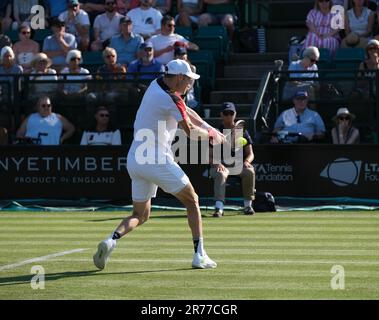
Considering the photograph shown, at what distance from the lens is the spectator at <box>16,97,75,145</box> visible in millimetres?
19484

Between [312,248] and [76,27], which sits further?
[76,27]

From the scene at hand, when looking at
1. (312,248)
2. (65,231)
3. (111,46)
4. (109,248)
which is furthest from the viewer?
(111,46)

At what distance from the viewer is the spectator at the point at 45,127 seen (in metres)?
19.5

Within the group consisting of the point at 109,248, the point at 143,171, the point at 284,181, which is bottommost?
the point at 284,181

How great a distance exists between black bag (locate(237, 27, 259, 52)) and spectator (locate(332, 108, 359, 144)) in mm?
4976

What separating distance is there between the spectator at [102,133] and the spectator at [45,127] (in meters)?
0.44

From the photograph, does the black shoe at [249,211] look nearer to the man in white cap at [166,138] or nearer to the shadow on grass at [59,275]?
the man in white cap at [166,138]

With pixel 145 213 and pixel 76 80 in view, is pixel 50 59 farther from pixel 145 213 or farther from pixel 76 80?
pixel 145 213

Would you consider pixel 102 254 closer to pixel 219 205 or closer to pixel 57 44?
pixel 219 205

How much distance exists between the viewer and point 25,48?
858 inches

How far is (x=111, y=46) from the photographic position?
21.4m

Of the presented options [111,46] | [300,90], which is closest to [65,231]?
[300,90]

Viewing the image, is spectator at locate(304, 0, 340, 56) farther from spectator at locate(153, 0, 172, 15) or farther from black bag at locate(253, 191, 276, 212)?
black bag at locate(253, 191, 276, 212)

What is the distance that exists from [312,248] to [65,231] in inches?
145
